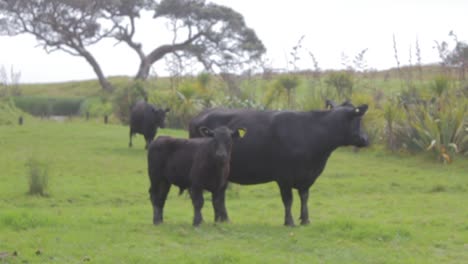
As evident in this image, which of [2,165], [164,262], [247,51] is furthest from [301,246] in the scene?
[247,51]

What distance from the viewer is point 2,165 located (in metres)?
17.8

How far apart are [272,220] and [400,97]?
37.1ft

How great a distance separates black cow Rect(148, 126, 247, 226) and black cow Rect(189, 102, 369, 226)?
0.56 m

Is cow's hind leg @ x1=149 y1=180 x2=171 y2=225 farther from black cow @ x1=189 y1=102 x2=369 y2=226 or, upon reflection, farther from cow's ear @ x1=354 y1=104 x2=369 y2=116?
cow's ear @ x1=354 y1=104 x2=369 y2=116

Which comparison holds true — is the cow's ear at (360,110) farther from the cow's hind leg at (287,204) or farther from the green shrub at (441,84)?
the green shrub at (441,84)

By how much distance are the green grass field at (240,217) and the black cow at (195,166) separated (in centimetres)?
41

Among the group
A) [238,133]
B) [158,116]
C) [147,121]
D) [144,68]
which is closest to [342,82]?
[158,116]

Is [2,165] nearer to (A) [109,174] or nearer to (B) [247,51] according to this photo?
A: (A) [109,174]

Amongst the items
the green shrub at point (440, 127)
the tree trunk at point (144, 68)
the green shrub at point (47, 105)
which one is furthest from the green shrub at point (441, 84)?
the tree trunk at point (144, 68)

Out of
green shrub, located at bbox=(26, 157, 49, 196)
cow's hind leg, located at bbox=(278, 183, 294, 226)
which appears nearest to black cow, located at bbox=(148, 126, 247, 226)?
cow's hind leg, located at bbox=(278, 183, 294, 226)

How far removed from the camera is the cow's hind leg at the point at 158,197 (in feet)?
34.2

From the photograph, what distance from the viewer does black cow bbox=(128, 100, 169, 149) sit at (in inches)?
877

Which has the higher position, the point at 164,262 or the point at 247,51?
the point at 247,51

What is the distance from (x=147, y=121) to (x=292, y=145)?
1217cm
